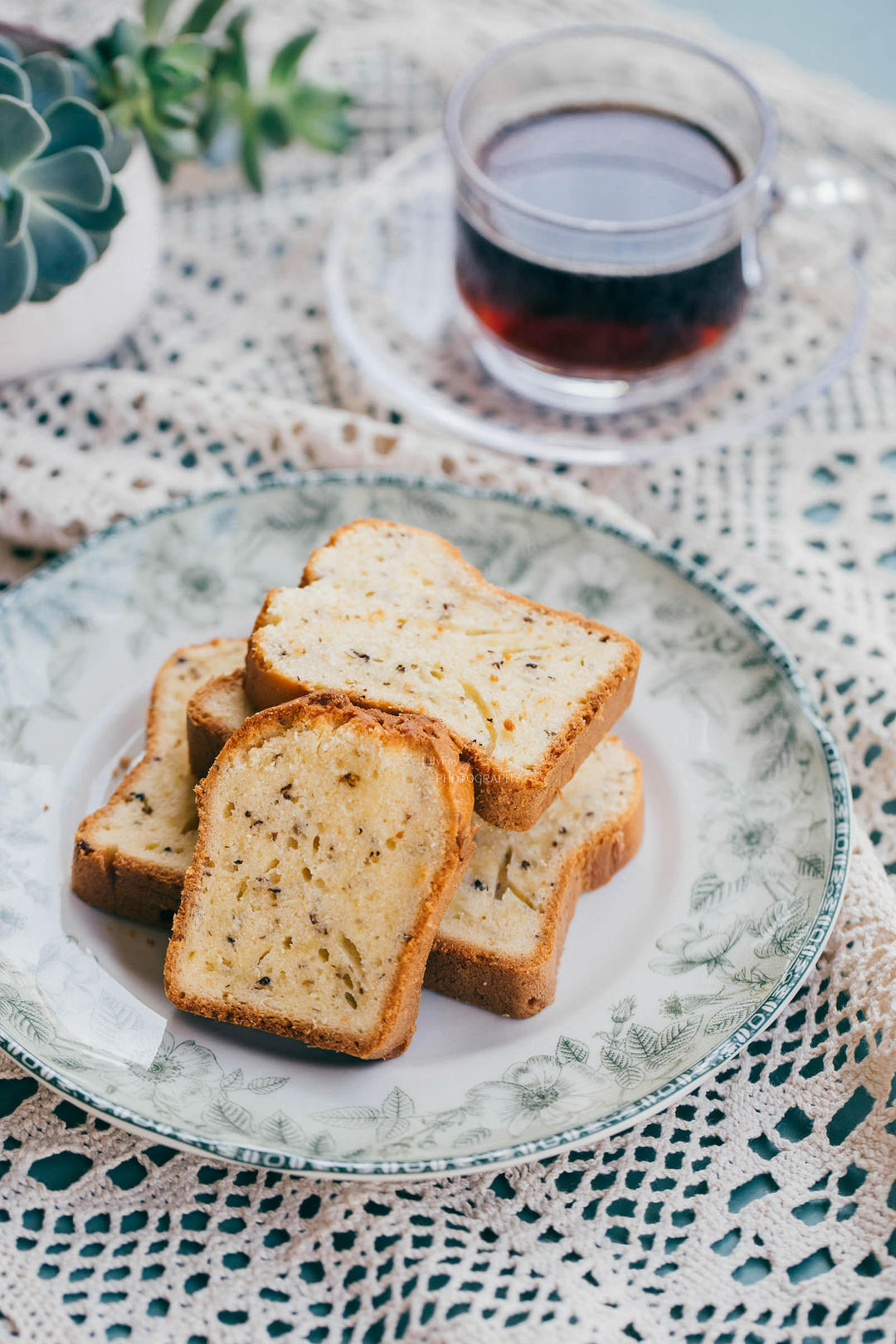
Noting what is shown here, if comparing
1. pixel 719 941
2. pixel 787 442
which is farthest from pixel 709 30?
pixel 719 941

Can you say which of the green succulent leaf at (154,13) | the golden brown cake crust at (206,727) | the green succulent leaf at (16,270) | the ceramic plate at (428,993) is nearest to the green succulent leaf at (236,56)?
the green succulent leaf at (154,13)

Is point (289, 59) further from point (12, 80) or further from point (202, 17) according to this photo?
point (12, 80)

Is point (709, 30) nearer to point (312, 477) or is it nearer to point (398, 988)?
point (312, 477)

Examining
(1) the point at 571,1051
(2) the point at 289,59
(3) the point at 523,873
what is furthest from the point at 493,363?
(1) the point at 571,1051

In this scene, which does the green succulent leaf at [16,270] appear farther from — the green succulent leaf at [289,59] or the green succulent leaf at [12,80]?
the green succulent leaf at [289,59]

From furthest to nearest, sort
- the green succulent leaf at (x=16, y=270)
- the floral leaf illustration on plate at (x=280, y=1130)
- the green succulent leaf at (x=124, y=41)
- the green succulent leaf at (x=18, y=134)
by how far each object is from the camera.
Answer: the green succulent leaf at (x=124, y=41), the green succulent leaf at (x=16, y=270), the green succulent leaf at (x=18, y=134), the floral leaf illustration on plate at (x=280, y=1130)
